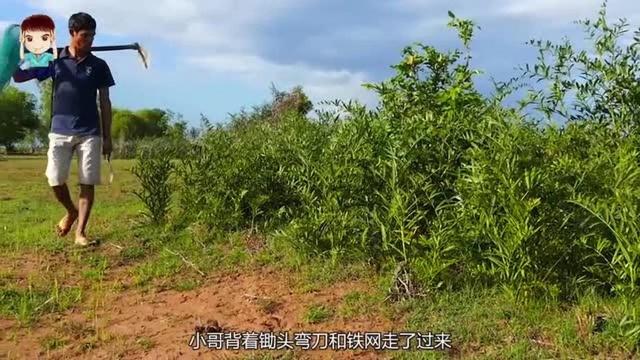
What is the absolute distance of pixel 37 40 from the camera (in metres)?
5.80

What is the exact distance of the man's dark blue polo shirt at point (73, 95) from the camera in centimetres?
582

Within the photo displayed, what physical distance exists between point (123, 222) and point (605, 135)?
4.63 metres

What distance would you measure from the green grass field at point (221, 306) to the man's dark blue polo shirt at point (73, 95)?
100 cm

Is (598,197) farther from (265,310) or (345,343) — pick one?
(265,310)

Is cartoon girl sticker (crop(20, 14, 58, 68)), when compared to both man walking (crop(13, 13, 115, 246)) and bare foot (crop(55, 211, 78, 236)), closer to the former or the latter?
man walking (crop(13, 13, 115, 246))

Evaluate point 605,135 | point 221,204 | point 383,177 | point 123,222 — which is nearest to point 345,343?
point 383,177

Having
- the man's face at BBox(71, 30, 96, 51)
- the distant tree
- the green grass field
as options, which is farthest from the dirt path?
the distant tree

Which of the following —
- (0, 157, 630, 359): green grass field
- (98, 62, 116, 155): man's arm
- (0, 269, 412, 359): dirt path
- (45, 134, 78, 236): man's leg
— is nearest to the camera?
(0, 157, 630, 359): green grass field

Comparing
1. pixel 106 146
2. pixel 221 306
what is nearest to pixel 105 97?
pixel 106 146

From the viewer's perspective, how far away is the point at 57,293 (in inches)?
187

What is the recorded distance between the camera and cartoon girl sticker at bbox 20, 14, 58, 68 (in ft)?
19.0

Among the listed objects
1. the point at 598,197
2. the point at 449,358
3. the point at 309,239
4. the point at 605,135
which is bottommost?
the point at 449,358

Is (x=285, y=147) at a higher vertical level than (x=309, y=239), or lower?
higher

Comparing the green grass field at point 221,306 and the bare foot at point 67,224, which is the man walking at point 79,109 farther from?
the green grass field at point 221,306
